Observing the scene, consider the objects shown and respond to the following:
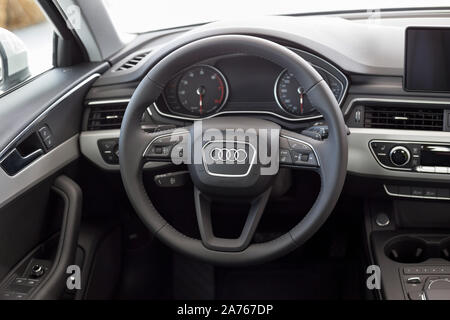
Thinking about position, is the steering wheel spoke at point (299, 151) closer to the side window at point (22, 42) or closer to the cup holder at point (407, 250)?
the cup holder at point (407, 250)

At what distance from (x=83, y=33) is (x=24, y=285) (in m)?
0.83

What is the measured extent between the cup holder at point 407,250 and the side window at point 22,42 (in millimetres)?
1219

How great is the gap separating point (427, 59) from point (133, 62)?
88cm

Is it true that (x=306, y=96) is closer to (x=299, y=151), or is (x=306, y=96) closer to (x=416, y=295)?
(x=299, y=151)

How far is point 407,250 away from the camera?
1.54 m

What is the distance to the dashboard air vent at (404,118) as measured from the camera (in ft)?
4.65

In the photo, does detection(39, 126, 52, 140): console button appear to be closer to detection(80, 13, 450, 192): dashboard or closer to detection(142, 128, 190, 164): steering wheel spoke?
detection(80, 13, 450, 192): dashboard

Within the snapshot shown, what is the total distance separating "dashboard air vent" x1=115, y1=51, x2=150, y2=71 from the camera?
1.66 metres

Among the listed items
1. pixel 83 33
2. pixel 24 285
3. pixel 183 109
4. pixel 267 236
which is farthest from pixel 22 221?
pixel 267 236

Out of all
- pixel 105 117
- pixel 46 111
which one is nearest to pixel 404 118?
pixel 105 117

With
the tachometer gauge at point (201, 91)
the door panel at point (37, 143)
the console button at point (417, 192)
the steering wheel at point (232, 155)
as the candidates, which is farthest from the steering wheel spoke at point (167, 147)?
the console button at point (417, 192)

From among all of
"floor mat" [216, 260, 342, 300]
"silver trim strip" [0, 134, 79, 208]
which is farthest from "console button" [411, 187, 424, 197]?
"silver trim strip" [0, 134, 79, 208]
